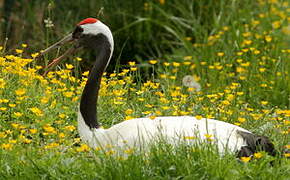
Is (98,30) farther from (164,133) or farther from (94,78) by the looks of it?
(164,133)

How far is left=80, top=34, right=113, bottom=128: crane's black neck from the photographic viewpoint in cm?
460

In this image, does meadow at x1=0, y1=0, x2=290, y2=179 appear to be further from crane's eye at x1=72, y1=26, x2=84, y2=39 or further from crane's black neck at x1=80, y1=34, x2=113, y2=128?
crane's eye at x1=72, y1=26, x2=84, y2=39

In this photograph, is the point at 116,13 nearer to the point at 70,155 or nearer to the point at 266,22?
the point at 266,22

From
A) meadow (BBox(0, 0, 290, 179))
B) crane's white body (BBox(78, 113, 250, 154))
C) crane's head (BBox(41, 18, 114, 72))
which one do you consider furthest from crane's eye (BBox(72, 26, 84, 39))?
crane's white body (BBox(78, 113, 250, 154))

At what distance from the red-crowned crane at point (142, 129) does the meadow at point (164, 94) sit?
0.09m

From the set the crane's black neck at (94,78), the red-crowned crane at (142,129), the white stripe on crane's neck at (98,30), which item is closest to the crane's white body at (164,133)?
the red-crowned crane at (142,129)

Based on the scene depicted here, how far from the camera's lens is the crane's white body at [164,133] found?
13.9 ft

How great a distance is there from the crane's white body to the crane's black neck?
102mm

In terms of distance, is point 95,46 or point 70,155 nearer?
point 70,155

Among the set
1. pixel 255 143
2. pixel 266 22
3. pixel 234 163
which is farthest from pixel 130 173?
pixel 266 22

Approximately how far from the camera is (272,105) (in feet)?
20.7

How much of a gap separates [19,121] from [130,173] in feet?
3.89

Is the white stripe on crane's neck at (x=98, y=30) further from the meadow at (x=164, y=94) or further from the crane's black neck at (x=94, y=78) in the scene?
the meadow at (x=164, y=94)

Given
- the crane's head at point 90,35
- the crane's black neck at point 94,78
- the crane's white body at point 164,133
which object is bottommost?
the crane's white body at point 164,133
